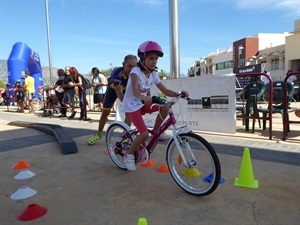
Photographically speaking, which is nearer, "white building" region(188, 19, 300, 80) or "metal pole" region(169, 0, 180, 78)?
"metal pole" region(169, 0, 180, 78)

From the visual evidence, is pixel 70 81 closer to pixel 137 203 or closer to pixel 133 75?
pixel 133 75

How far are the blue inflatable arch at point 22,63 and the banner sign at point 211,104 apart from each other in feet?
55.5

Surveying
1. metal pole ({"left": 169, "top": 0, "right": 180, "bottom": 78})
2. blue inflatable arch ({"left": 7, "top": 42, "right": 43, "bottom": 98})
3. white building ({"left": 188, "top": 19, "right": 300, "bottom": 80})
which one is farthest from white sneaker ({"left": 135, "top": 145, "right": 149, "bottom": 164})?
white building ({"left": 188, "top": 19, "right": 300, "bottom": 80})

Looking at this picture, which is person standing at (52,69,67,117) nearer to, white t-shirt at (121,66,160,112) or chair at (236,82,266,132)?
chair at (236,82,266,132)

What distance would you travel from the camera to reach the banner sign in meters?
6.64

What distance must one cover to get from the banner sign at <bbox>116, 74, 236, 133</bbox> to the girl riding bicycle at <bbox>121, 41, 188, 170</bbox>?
2702mm

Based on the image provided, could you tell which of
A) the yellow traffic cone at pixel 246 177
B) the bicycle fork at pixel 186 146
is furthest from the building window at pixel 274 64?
the bicycle fork at pixel 186 146

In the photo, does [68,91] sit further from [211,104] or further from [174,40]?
[211,104]

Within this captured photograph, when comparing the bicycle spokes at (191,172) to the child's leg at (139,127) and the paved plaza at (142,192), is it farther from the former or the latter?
the child's leg at (139,127)

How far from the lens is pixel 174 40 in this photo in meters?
9.27

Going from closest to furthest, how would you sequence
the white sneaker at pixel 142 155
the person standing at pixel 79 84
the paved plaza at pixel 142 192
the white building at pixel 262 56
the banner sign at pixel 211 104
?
the paved plaza at pixel 142 192 < the white sneaker at pixel 142 155 < the banner sign at pixel 211 104 < the person standing at pixel 79 84 < the white building at pixel 262 56

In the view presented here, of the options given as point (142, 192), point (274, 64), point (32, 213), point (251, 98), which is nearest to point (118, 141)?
point (142, 192)

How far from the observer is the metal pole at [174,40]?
29.6 feet

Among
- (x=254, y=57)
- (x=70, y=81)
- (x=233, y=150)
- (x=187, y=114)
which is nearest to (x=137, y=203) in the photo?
(x=233, y=150)
